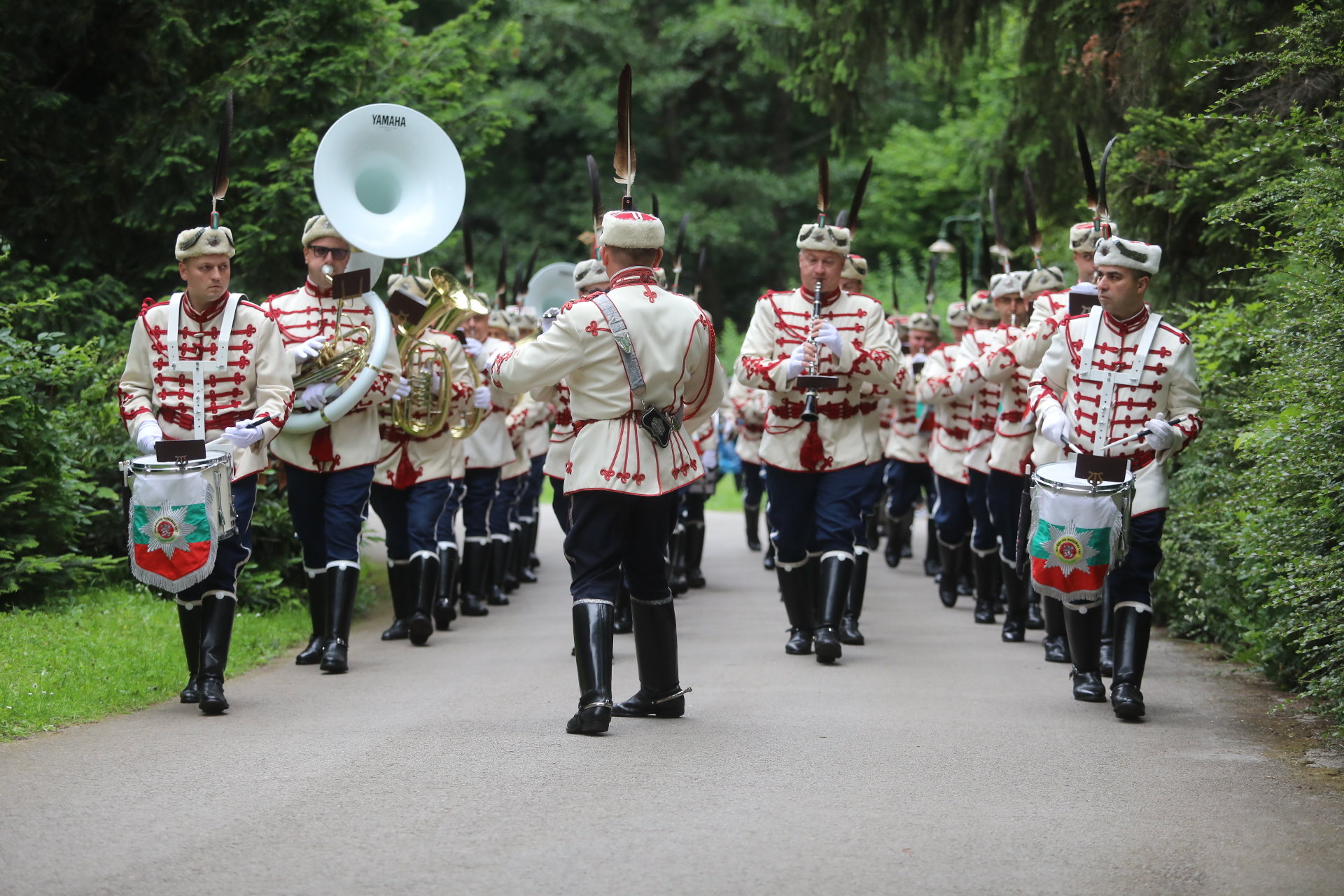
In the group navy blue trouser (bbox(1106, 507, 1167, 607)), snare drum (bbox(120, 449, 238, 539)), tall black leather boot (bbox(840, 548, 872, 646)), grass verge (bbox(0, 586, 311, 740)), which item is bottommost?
tall black leather boot (bbox(840, 548, 872, 646))

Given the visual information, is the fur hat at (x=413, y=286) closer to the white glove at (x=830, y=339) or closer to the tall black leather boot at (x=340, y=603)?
the tall black leather boot at (x=340, y=603)

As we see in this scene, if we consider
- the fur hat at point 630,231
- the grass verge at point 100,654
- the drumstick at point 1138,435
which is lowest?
the grass verge at point 100,654

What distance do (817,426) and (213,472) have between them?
11.5ft

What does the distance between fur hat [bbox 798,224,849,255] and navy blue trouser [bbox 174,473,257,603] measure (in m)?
3.38

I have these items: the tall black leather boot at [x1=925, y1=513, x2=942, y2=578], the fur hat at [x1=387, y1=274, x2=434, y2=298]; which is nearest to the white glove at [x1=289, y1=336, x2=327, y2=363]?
the fur hat at [x1=387, y1=274, x2=434, y2=298]

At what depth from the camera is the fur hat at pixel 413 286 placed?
954 centimetres

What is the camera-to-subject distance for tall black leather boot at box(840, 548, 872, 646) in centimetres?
988

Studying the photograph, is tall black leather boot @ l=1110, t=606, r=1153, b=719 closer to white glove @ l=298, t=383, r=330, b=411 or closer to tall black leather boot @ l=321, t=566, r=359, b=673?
tall black leather boot @ l=321, t=566, r=359, b=673

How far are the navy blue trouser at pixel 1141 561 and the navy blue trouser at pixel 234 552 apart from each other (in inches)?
158

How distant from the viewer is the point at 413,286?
973 cm

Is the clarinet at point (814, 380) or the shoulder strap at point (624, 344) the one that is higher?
the shoulder strap at point (624, 344)

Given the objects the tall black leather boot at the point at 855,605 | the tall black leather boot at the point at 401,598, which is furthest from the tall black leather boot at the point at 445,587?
the tall black leather boot at the point at 855,605

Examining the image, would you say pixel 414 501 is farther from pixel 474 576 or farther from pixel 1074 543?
pixel 1074 543

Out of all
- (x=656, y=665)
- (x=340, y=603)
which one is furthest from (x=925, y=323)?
(x=656, y=665)
